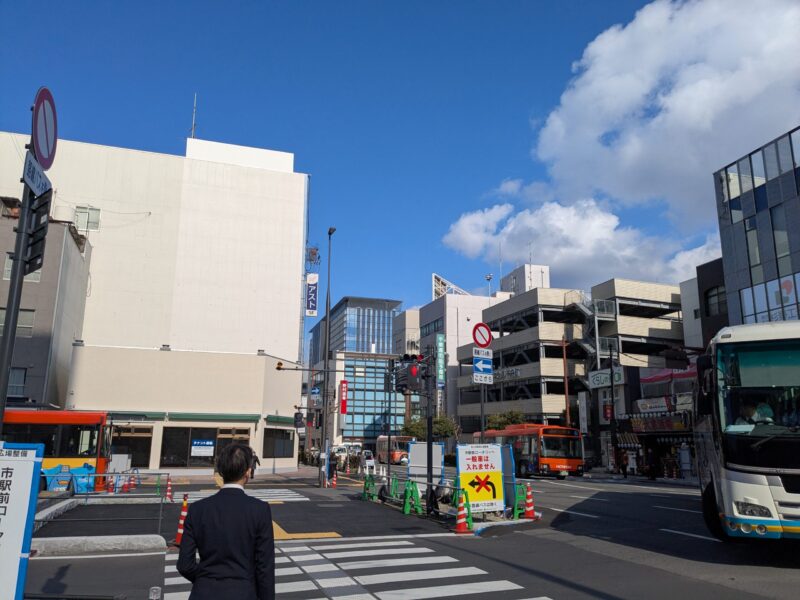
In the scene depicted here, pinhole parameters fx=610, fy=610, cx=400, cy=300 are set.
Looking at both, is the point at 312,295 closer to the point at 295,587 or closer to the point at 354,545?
the point at 354,545

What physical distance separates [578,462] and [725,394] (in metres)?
30.3

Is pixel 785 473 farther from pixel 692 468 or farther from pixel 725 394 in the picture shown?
pixel 692 468

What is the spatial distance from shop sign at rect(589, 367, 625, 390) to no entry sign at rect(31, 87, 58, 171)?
48753mm

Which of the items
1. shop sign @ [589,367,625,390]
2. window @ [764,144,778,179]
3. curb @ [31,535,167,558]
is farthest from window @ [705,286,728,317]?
curb @ [31,535,167,558]

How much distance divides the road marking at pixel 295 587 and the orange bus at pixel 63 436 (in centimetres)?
1823

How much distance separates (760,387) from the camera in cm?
990

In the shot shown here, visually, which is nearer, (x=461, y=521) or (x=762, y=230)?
(x=461, y=521)

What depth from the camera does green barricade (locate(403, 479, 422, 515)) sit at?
1762cm

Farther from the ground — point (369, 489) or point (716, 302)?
point (716, 302)

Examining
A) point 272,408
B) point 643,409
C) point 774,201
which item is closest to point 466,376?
point 643,409

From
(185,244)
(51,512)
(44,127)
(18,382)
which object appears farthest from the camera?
(185,244)

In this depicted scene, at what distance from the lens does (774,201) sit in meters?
36.3

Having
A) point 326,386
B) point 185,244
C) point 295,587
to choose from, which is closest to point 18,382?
point 185,244

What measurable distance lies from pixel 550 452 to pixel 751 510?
29720mm
